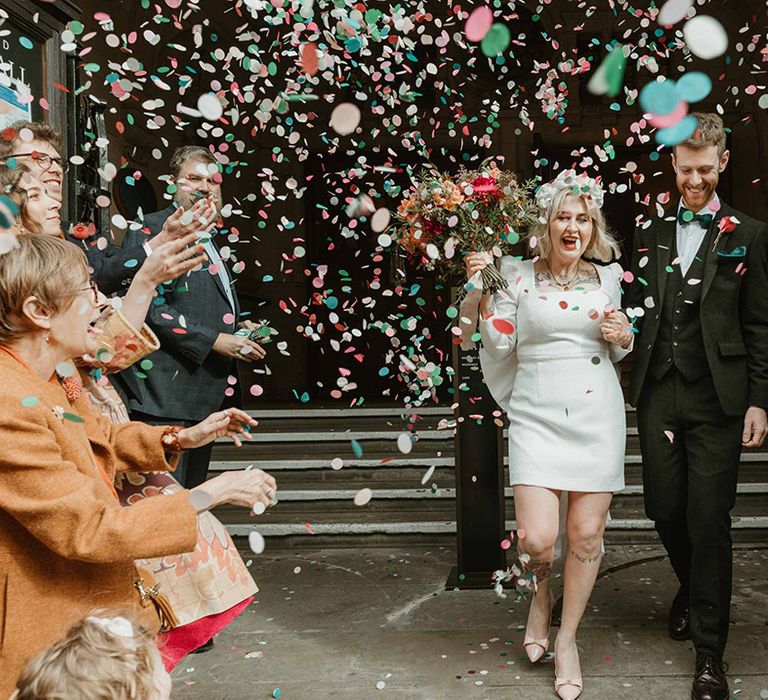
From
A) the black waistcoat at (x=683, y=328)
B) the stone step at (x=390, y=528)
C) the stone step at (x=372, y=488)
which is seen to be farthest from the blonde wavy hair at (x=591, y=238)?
the stone step at (x=390, y=528)

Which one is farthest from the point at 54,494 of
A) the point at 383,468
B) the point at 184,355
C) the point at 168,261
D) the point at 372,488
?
the point at 383,468

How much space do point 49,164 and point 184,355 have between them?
38.6 inches

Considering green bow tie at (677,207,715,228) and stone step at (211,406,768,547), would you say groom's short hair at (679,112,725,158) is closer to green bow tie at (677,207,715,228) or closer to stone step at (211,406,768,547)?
green bow tie at (677,207,715,228)

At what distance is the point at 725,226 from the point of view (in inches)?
118

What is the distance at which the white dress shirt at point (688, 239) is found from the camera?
3092 mm

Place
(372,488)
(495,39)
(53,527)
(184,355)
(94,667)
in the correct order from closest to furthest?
1. (94,667)
2. (53,527)
3. (495,39)
4. (184,355)
5. (372,488)

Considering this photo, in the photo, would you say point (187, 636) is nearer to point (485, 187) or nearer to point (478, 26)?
point (478, 26)

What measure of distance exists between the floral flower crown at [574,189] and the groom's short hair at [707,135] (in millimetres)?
323

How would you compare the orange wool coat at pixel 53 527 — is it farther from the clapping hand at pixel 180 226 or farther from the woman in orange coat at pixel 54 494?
the clapping hand at pixel 180 226

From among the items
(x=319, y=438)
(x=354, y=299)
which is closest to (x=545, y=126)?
(x=354, y=299)

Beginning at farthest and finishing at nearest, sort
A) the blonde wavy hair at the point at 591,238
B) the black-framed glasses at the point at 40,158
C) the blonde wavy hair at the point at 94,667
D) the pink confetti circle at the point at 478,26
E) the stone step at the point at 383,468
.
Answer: the stone step at the point at 383,468 → the blonde wavy hair at the point at 591,238 → the black-framed glasses at the point at 40,158 → the pink confetti circle at the point at 478,26 → the blonde wavy hair at the point at 94,667

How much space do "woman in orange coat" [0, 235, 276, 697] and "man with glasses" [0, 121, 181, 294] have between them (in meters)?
0.59

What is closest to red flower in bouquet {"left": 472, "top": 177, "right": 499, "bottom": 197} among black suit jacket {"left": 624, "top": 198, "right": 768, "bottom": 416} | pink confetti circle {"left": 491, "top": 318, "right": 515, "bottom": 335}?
pink confetti circle {"left": 491, "top": 318, "right": 515, "bottom": 335}

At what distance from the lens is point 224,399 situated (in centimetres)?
357
